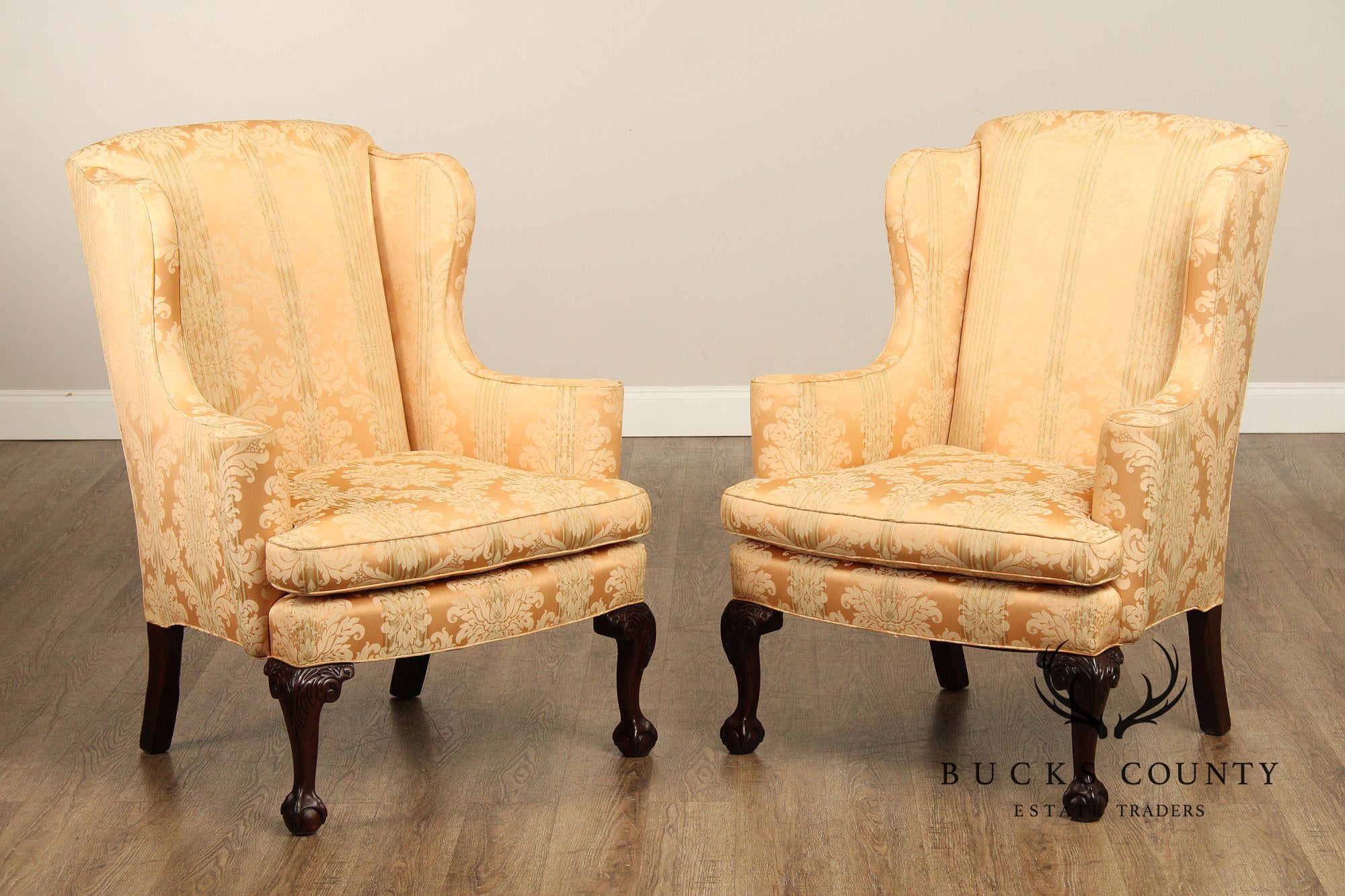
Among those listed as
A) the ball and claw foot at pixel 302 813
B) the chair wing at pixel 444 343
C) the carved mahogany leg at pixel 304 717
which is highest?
the chair wing at pixel 444 343

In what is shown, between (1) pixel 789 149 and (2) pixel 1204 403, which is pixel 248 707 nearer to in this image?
(2) pixel 1204 403

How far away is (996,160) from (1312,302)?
2.30m

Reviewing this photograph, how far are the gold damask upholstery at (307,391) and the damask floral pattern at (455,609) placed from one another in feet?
0.05

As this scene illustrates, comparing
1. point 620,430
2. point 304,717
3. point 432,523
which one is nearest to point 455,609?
point 432,523

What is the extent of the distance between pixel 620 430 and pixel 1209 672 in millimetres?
1044

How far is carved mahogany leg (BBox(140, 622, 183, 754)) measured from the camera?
2.28 metres

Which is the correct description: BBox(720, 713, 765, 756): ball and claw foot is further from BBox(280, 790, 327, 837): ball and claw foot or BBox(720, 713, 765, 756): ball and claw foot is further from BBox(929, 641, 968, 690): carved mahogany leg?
BBox(280, 790, 327, 837): ball and claw foot

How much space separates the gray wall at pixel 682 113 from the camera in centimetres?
425

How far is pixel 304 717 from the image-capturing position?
203cm

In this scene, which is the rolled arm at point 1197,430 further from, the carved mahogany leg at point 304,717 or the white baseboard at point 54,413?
the white baseboard at point 54,413

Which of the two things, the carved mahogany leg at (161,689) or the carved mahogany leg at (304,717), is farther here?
the carved mahogany leg at (161,689)

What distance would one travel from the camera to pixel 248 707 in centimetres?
251

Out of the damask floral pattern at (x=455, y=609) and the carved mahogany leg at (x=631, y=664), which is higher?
the damask floral pattern at (x=455, y=609)

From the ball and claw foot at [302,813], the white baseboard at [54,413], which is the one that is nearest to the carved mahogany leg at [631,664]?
the ball and claw foot at [302,813]
